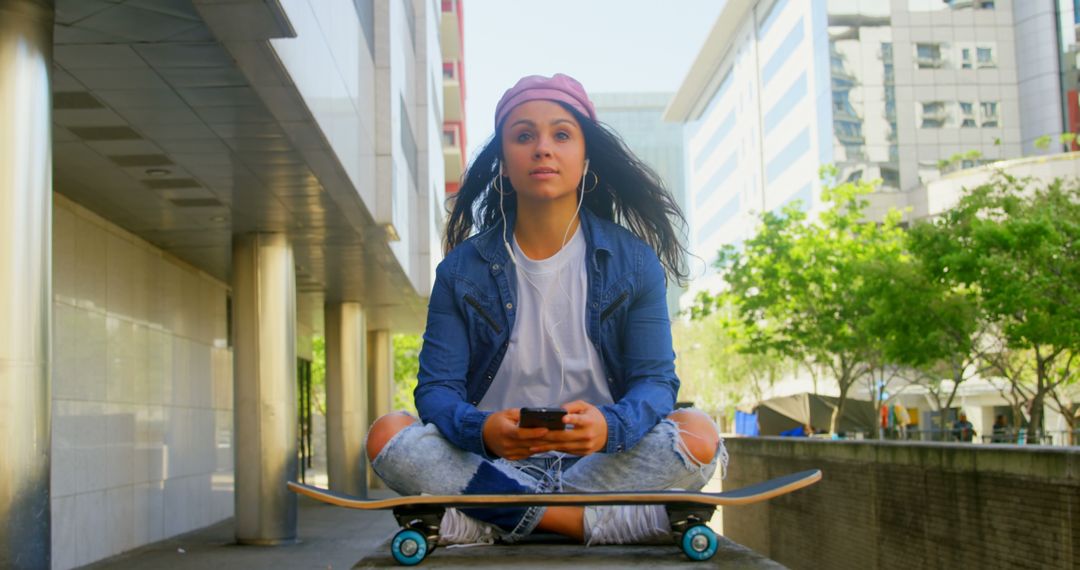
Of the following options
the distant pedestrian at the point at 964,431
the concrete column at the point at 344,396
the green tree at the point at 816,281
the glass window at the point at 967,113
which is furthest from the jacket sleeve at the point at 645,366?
the glass window at the point at 967,113

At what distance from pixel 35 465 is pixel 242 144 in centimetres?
483

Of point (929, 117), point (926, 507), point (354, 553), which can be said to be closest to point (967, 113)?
point (929, 117)

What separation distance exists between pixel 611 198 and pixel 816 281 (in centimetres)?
3041

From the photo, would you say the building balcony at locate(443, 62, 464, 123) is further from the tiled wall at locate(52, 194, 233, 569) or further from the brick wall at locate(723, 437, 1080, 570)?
the brick wall at locate(723, 437, 1080, 570)

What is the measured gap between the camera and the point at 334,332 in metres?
28.7

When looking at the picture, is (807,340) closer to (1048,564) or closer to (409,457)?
(1048,564)

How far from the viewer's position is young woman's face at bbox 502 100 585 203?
424 cm

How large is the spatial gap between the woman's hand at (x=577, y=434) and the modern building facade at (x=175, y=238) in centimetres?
523

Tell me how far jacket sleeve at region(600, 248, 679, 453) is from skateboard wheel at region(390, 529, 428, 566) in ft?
1.82

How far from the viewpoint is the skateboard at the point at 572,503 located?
11.2 feet

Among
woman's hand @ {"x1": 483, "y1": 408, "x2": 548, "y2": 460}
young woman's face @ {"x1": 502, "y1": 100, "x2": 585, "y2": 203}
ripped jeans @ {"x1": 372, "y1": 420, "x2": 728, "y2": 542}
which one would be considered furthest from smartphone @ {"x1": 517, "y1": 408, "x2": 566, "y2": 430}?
young woman's face @ {"x1": 502, "y1": 100, "x2": 585, "y2": 203}

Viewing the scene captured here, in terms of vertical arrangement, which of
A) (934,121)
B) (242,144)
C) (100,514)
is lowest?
(100,514)

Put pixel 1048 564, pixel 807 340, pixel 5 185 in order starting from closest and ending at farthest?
1. pixel 5 185
2. pixel 1048 564
3. pixel 807 340

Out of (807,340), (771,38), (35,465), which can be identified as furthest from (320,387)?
(35,465)
